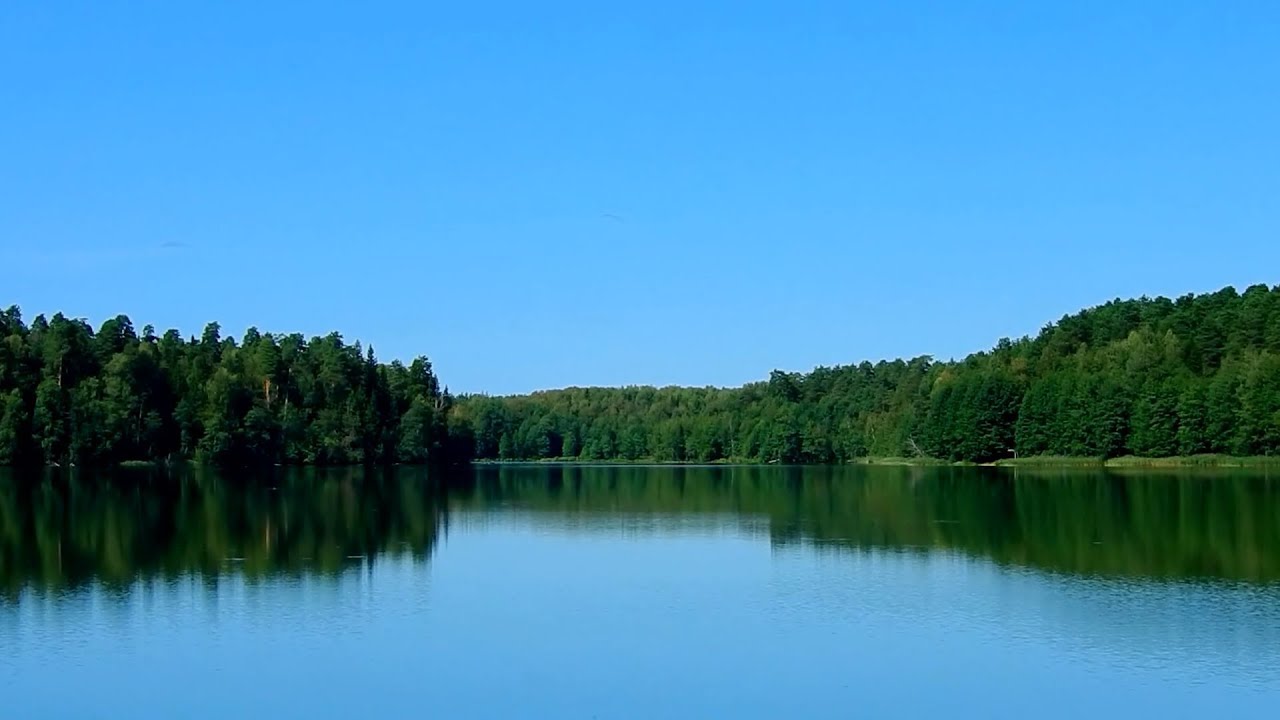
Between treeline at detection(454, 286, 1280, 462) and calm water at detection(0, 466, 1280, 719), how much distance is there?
52.1 m

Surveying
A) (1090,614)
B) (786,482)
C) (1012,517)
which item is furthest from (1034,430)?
(1090,614)

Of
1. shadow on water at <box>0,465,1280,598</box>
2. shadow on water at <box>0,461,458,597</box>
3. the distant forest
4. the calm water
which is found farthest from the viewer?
the distant forest

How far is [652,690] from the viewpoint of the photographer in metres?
19.7

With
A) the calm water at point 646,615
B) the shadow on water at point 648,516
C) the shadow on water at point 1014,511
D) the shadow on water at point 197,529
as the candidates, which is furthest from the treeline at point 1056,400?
the shadow on water at point 197,529

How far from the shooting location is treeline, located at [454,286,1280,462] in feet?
326

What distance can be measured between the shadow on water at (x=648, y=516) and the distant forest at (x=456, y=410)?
1191cm

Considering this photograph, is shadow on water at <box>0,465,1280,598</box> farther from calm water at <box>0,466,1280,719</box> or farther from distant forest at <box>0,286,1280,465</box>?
distant forest at <box>0,286,1280,465</box>

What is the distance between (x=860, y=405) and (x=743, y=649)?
5350 inches

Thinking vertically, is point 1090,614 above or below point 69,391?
below

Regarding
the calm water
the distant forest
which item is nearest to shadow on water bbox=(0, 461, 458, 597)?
the calm water

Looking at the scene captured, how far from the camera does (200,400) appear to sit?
375ft

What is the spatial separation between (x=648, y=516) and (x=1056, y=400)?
2549 inches

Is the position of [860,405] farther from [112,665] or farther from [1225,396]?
[112,665]

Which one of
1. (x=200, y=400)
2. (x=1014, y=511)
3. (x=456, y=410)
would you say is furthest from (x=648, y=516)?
(x=456, y=410)
